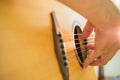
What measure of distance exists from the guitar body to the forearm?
106 mm

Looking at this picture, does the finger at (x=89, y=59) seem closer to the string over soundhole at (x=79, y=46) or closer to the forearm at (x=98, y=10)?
the string over soundhole at (x=79, y=46)

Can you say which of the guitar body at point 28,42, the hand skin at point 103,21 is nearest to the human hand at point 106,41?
the hand skin at point 103,21

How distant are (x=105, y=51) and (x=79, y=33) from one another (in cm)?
15

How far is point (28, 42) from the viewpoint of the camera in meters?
0.52

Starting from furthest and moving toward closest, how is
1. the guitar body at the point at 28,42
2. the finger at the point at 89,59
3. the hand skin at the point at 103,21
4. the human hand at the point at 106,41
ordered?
1. the finger at the point at 89,59
2. the human hand at the point at 106,41
3. the hand skin at the point at 103,21
4. the guitar body at the point at 28,42

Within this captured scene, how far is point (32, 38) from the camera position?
0.54m

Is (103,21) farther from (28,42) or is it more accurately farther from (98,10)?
(28,42)

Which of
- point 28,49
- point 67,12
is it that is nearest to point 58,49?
point 28,49

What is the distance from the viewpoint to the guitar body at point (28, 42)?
0.45 metres

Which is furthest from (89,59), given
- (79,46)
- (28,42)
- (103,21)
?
(28,42)

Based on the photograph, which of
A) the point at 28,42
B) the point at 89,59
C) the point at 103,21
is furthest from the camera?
the point at 89,59

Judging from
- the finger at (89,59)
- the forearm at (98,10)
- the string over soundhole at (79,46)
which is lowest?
the finger at (89,59)

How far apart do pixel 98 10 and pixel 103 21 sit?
0.18ft

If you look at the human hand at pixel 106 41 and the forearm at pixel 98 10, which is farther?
the human hand at pixel 106 41
